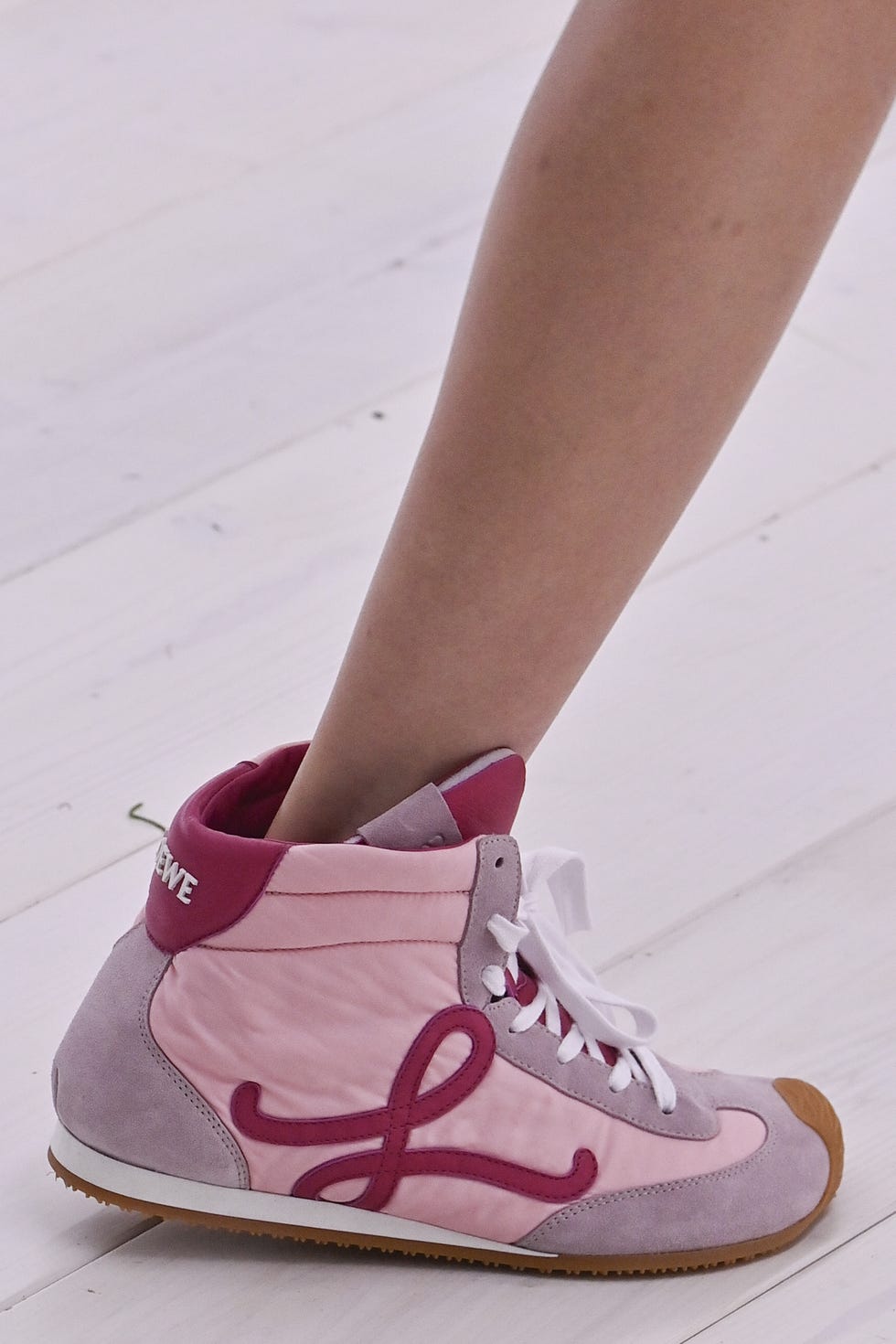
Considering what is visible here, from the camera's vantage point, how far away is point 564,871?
809mm

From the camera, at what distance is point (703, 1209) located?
0.75m

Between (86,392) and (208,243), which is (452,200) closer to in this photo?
(208,243)

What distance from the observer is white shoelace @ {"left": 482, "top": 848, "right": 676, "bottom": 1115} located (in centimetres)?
74

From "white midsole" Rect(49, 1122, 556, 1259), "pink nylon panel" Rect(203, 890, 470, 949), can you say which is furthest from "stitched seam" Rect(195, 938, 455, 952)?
"white midsole" Rect(49, 1122, 556, 1259)

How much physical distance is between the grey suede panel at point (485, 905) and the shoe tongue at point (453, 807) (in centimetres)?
1

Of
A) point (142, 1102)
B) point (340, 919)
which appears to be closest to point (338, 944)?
point (340, 919)

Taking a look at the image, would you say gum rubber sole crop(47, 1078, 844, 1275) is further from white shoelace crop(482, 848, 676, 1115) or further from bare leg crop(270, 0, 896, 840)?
bare leg crop(270, 0, 896, 840)

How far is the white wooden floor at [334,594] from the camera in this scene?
764 millimetres

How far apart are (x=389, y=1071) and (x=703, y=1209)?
160 millimetres

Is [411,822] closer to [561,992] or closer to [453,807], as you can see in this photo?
[453,807]

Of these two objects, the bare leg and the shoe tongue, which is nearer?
the bare leg

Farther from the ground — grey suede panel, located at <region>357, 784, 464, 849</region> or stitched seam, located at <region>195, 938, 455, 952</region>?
grey suede panel, located at <region>357, 784, 464, 849</region>

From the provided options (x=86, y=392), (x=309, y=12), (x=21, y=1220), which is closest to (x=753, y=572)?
(x=86, y=392)

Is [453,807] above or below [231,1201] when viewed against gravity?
above
